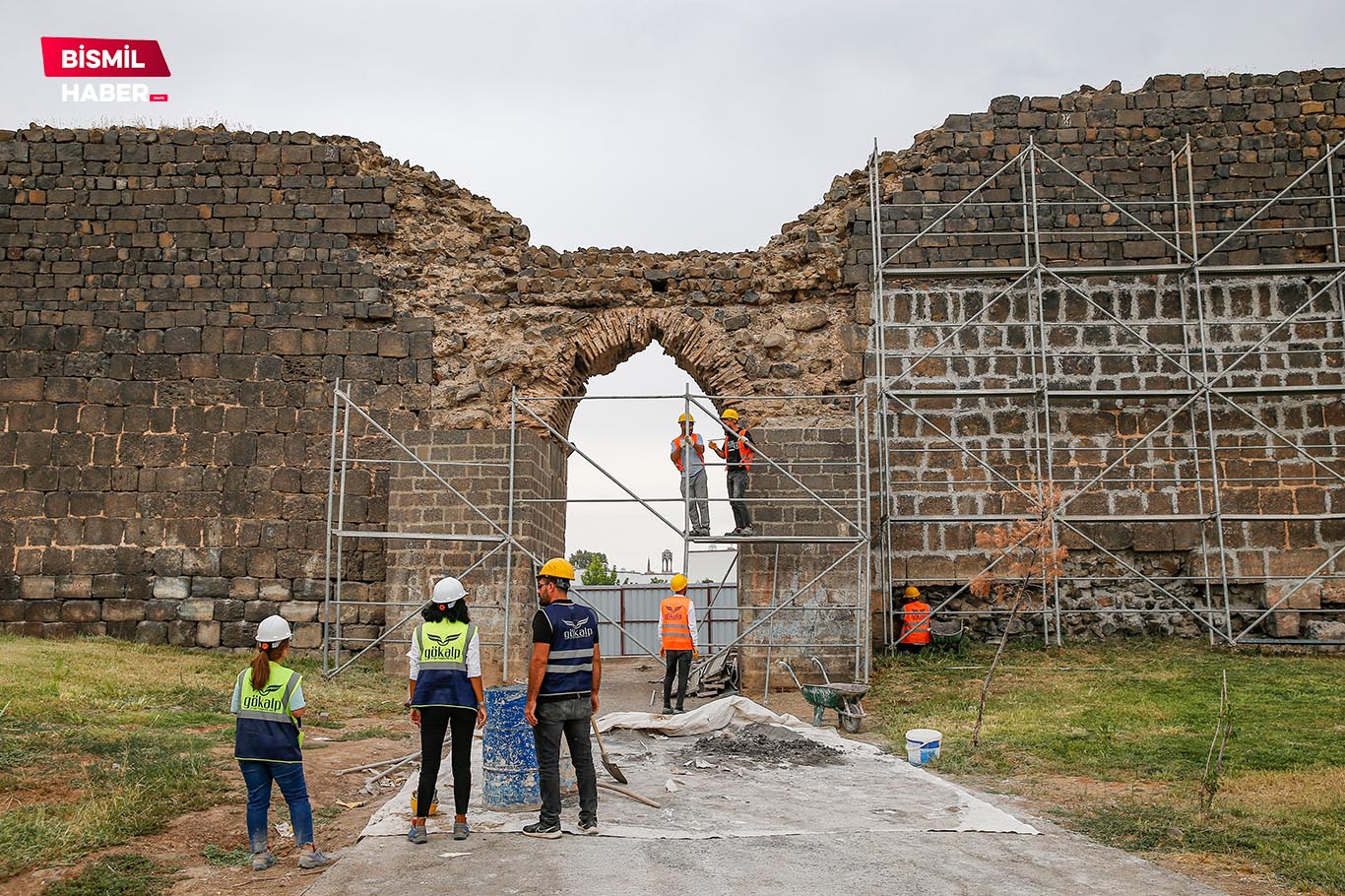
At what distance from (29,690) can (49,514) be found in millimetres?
4928

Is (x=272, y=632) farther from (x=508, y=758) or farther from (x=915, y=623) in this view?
(x=915, y=623)

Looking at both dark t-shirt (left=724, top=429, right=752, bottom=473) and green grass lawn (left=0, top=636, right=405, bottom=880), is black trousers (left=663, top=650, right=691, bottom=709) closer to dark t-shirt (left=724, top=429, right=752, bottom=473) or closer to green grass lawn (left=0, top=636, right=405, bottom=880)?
dark t-shirt (left=724, top=429, right=752, bottom=473)

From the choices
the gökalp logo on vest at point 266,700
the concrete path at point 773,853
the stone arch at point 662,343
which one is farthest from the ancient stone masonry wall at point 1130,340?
→ the gökalp logo on vest at point 266,700

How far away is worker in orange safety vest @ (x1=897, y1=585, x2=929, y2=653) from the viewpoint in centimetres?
1112

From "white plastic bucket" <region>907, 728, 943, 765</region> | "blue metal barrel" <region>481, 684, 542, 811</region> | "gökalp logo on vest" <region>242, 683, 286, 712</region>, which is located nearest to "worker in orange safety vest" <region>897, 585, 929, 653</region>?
"white plastic bucket" <region>907, 728, 943, 765</region>

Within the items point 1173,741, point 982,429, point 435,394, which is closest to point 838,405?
point 982,429

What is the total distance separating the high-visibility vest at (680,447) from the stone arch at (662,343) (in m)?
1.04

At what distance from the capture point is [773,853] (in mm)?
4953

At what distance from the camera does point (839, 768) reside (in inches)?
275

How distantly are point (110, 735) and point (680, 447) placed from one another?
19.8 feet

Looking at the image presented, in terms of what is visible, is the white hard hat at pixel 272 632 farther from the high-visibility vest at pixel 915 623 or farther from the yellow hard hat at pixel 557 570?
the high-visibility vest at pixel 915 623

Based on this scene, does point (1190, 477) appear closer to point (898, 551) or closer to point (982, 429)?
point (982, 429)

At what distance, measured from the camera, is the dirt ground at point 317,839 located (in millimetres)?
4688

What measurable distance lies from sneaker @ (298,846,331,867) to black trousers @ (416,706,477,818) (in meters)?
0.49
